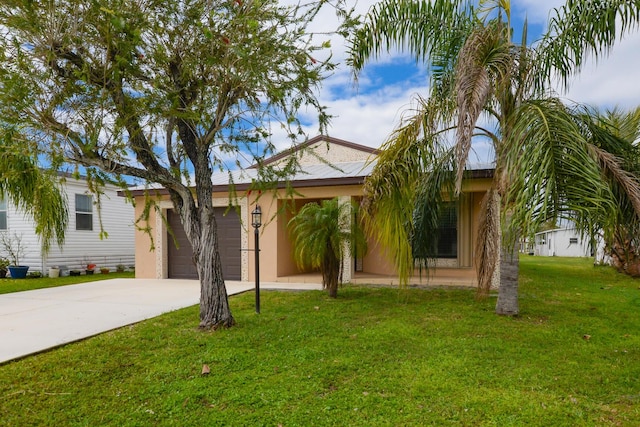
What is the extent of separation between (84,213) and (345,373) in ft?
50.2

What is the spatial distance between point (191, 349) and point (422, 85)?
216 inches

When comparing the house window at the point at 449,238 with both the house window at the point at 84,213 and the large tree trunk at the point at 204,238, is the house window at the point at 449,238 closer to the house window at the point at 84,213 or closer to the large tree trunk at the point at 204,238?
the large tree trunk at the point at 204,238

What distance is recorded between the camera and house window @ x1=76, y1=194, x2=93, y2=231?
15727 millimetres

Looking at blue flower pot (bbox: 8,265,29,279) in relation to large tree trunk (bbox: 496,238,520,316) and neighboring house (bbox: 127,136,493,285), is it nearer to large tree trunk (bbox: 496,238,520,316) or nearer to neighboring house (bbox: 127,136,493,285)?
neighboring house (bbox: 127,136,493,285)

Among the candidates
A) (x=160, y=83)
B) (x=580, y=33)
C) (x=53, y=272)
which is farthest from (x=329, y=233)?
(x=53, y=272)

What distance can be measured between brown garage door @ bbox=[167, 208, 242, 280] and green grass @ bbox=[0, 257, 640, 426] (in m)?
4.90

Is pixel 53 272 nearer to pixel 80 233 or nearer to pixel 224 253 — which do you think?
pixel 80 233

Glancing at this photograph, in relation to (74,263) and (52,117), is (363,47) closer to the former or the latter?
(52,117)

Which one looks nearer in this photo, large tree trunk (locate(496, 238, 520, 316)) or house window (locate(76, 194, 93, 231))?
large tree trunk (locate(496, 238, 520, 316))

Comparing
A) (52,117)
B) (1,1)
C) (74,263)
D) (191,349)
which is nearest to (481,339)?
(191,349)

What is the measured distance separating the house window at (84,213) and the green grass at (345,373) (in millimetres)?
11457

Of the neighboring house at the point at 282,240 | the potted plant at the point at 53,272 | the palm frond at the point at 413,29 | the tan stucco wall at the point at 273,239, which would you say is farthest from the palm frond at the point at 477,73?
the potted plant at the point at 53,272

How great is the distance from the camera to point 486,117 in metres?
6.53

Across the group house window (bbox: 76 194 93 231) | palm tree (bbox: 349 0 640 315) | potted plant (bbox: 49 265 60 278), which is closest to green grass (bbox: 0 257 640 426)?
palm tree (bbox: 349 0 640 315)
